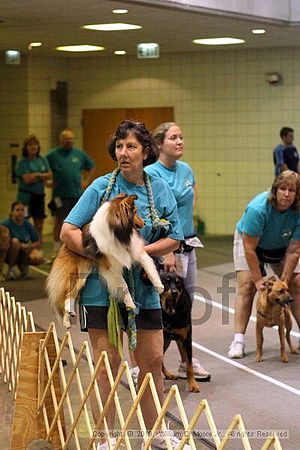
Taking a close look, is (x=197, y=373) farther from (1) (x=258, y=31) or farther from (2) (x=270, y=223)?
(1) (x=258, y=31)

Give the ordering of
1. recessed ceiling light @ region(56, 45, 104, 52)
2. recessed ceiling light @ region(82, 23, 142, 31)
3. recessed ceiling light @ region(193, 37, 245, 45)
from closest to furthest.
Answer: recessed ceiling light @ region(82, 23, 142, 31)
recessed ceiling light @ region(193, 37, 245, 45)
recessed ceiling light @ region(56, 45, 104, 52)

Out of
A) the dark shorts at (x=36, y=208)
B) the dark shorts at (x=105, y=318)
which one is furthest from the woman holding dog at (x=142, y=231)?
the dark shorts at (x=36, y=208)

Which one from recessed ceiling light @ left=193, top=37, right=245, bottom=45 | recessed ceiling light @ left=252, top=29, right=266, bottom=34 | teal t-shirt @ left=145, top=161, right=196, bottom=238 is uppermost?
recessed ceiling light @ left=252, top=29, right=266, bottom=34

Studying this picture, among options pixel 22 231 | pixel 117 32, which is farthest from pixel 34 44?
pixel 22 231

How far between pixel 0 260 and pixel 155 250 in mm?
6425

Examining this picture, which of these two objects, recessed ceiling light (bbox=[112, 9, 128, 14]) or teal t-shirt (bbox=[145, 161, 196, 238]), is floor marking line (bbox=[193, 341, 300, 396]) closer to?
teal t-shirt (bbox=[145, 161, 196, 238])

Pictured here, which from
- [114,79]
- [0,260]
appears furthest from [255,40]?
[0,260]

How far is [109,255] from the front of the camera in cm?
433

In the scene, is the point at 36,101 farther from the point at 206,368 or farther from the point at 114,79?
the point at 206,368

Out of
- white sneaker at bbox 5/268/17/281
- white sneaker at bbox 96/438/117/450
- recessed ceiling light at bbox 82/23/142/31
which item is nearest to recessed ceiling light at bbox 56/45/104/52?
recessed ceiling light at bbox 82/23/142/31

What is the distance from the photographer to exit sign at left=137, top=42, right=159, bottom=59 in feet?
45.1

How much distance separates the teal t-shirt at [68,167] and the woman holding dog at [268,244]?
217 inches

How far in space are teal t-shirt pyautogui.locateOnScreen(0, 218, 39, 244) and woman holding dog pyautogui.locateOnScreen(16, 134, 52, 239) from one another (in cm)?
Result: 103

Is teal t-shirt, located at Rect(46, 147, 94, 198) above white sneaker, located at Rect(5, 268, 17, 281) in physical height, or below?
above
